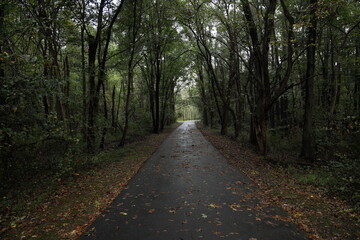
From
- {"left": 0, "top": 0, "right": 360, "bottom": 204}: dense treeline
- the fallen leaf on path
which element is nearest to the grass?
{"left": 0, "top": 0, "right": 360, "bottom": 204}: dense treeline

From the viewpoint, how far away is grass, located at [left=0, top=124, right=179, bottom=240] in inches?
153

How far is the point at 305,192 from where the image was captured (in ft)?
18.4

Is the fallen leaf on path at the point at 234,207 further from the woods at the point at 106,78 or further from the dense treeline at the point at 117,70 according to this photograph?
the dense treeline at the point at 117,70

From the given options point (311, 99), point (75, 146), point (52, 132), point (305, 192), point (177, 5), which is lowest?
point (305, 192)

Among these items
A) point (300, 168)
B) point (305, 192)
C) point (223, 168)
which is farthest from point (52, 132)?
point (300, 168)

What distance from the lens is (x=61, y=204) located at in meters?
5.05

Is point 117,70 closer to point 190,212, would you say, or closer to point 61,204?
point 61,204

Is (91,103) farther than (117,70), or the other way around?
(117,70)

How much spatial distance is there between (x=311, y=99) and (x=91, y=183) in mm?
9516

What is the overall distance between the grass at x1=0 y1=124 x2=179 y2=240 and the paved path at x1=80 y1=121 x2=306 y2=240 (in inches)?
15.5

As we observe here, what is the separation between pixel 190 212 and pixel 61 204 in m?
3.30

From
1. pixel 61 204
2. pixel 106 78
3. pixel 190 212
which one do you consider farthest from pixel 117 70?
pixel 190 212

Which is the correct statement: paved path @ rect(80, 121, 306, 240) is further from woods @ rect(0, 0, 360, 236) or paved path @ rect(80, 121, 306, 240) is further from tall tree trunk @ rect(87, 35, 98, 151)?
tall tree trunk @ rect(87, 35, 98, 151)

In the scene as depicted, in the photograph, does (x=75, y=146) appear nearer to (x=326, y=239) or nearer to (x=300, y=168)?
(x=326, y=239)
